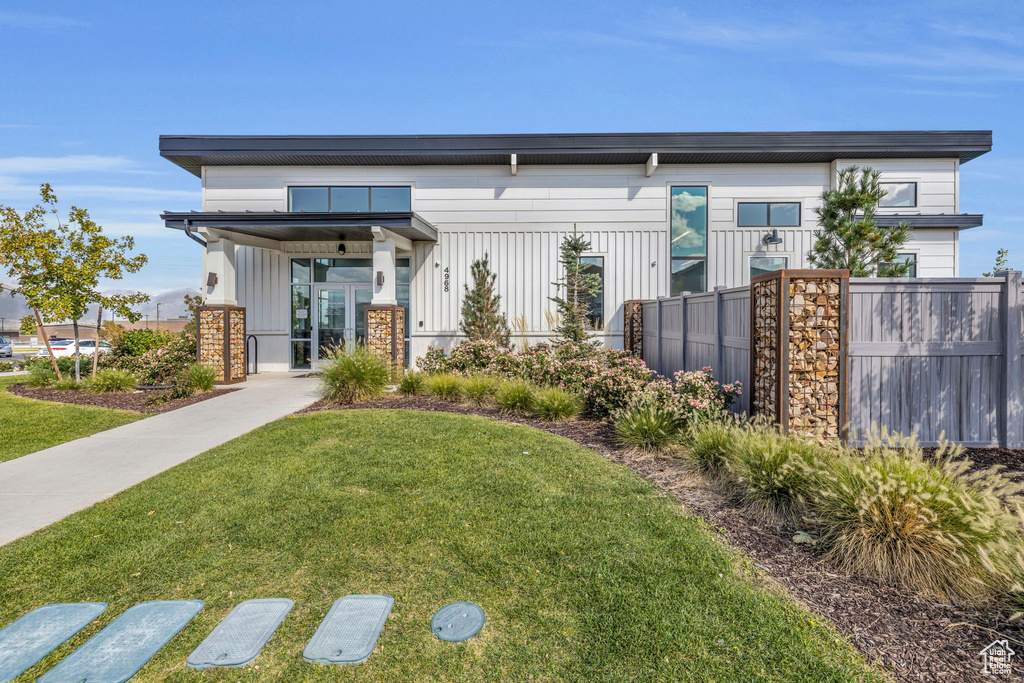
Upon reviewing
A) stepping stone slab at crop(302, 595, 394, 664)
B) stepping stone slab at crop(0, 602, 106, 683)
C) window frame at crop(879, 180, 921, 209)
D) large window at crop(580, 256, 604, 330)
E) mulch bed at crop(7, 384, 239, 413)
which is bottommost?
stepping stone slab at crop(0, 602, 106, 683)

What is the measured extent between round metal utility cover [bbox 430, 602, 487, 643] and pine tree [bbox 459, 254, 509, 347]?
389 inches

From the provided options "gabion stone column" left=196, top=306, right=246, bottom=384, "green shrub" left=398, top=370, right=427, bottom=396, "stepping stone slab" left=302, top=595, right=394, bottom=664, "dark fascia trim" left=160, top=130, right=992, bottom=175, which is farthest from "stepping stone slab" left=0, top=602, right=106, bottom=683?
"dark fascia trim" left=160, top=130, right=992, bottom=175

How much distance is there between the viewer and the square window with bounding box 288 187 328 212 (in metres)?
13.2

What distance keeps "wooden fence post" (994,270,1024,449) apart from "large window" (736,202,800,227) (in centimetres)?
781

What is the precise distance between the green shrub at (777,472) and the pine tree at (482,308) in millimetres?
8496

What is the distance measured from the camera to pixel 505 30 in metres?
9.77

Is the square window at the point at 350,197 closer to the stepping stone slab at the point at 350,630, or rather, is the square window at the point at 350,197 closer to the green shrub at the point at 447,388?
the green shrub at the point at 447,388

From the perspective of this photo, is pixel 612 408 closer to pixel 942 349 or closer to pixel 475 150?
pixel 942 349

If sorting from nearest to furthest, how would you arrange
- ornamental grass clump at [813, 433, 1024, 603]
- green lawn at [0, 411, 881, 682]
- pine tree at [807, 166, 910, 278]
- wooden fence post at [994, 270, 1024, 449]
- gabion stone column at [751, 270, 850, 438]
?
1. green lawn at [0, 411, 881, 682]
2. ornamental grass clump at [813, 433, 1024, 603]
3. gabion stone column at [751, 270, 850, 438]
4. wooden fence post at [994, 270, 1024, 449]
5. pine tree at [807, 166, 910, 278]

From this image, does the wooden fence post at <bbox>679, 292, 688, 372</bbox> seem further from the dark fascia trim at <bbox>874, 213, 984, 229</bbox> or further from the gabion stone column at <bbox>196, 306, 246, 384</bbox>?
the gabion stone column at <bbox>196, 306, 246, 384</bbox>

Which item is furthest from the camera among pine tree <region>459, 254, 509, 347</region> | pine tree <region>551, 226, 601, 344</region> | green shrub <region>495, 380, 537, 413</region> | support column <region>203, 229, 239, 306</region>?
pine tree <region>459, 254, 509, 347</region>

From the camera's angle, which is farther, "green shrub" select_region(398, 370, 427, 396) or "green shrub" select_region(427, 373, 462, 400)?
"green shrub" select_region(398, 370, 427, 396)

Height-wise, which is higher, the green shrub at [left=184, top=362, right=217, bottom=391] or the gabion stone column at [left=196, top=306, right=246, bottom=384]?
the gabion stone column at [left=196, top=306, right=246, bottom=384]

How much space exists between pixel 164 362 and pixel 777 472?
475 inches
